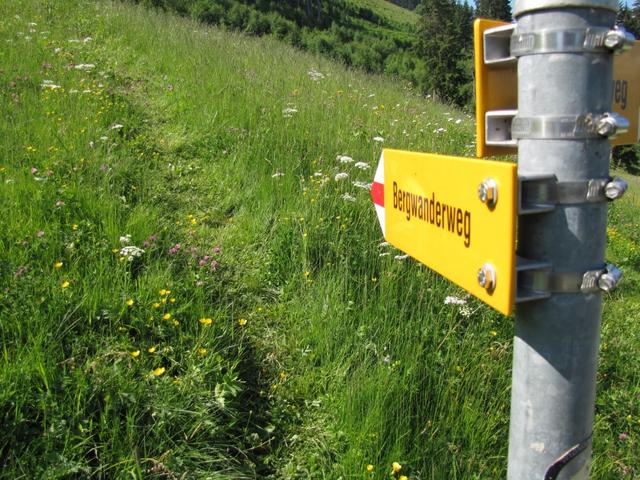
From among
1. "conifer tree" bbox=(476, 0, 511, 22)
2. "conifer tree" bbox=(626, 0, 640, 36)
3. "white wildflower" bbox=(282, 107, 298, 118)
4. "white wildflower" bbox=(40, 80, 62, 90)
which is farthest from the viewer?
"conifer tree" bbox=(476, 0, 511, 22)

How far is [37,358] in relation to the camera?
209cm

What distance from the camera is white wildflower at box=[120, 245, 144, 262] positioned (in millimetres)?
2852

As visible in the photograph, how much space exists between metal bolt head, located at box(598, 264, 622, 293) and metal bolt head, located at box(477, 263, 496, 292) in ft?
0.63

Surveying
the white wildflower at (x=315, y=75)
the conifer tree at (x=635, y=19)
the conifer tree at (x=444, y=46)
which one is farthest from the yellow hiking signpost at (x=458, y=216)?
the conifer tree at (x=635, y=19)

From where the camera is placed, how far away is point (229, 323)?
2.79m

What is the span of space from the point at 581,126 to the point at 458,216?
31 centimetres

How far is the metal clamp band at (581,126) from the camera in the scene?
89cm

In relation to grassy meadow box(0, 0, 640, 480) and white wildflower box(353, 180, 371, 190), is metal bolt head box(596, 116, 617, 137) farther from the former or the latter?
white wildflower box(353, 180, 371, 190)

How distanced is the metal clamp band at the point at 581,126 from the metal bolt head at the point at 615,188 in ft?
0.29

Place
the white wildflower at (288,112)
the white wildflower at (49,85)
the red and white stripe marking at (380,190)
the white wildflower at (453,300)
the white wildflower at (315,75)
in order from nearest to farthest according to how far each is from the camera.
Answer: the red and white stripe marking at (380,190), the white wildflower at (453,300), the white wildflower at (49,85), the white wildflower at (288,112), the white wildflower at (315,75)

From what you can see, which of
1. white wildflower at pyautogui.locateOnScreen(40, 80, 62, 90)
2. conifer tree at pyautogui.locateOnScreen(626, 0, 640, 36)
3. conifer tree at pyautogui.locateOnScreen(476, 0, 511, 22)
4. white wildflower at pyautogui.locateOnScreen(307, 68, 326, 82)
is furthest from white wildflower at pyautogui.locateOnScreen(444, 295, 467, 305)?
conifer tree at pyautogui.locateOnScreen(476, 0, 511, 22)

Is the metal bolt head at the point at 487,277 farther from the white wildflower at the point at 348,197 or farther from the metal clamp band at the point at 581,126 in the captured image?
the white wildflower at the point at 348,197

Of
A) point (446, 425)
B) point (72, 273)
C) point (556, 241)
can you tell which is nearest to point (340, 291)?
point (446, 425)

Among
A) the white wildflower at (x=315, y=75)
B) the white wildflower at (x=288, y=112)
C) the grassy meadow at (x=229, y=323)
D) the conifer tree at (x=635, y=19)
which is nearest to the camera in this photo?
the grassy meadow at (x=229, y=323)
